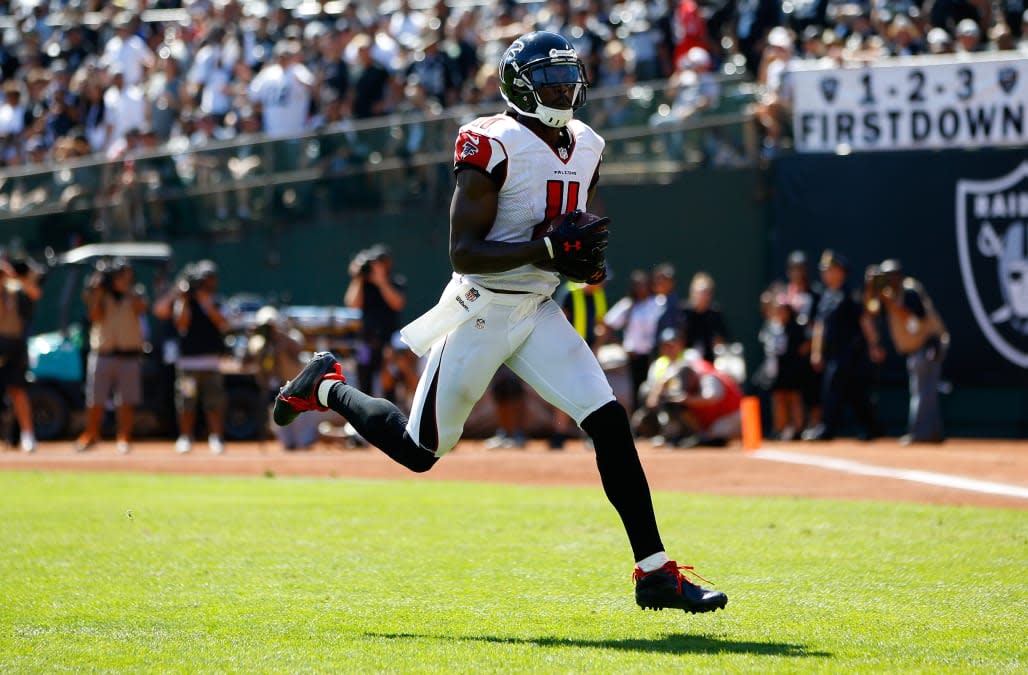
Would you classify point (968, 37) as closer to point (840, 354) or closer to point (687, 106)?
point (687, 106)

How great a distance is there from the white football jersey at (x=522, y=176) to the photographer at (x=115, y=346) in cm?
1023

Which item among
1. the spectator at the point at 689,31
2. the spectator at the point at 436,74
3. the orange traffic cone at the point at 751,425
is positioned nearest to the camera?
the orange traffic cone at the point at 751,425

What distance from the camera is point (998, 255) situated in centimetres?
1603

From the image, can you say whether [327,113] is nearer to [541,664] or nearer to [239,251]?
[239,251]

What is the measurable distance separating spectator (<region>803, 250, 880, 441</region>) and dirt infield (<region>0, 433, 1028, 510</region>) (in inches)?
10.5

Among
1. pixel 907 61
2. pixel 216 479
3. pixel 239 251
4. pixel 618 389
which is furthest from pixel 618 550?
pixel 239 251

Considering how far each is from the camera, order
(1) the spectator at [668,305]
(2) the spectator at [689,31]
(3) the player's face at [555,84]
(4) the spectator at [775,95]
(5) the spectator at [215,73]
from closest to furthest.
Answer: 1. (3) the player's face at [555,84]
2. (1) the spectator at [668,305]
3. (4) the spectator at [775,95]
4. (2) the spectator at [689,31]
5. (5) the spectator at [215,73]

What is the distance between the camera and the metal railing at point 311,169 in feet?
54.9

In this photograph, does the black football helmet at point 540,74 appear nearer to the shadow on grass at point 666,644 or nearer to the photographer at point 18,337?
the shadow on grass at point 666,644

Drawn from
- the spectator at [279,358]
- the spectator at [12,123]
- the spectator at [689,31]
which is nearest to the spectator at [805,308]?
the spectator at [689,31]

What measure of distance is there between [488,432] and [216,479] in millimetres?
5169

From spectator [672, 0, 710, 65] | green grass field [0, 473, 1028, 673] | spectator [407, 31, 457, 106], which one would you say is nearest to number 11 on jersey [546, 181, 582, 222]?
green grass field [0, 473, 1028, 673]

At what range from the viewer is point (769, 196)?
16.9 m

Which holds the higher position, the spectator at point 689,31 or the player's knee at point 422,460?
the spectator at point 689,31
